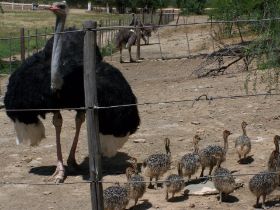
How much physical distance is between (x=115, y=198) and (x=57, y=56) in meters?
2.10

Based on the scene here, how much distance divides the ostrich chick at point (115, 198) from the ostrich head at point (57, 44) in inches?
74.5

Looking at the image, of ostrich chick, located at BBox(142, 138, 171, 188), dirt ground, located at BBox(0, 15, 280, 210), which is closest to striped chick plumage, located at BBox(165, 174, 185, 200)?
dirt ground, located at BBox(0, 15, 280, 210)

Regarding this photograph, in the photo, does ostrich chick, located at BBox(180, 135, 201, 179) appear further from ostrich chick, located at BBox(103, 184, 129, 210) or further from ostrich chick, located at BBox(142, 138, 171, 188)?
ostrich chick, located at BBox(103, 184, 129, 210)

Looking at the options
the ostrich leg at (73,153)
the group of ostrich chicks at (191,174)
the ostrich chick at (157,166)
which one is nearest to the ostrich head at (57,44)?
the ostrich leg at (73,153)

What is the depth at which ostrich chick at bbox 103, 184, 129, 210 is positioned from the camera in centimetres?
606

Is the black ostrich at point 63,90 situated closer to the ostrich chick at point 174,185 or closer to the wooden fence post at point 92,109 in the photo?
the ostrich chick at point 174,185

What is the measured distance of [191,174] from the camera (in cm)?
711

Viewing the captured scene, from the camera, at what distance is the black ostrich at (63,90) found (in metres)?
7.54

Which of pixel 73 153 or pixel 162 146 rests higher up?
pixel 73 153

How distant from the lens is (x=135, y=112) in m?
7.81

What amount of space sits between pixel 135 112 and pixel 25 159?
1916 mm

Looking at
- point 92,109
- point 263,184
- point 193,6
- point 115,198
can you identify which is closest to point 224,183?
point 263,184

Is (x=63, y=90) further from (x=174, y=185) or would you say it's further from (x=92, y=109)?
(x=92, y=109)

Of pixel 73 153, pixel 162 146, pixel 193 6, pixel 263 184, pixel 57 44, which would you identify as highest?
pixel 57 44
